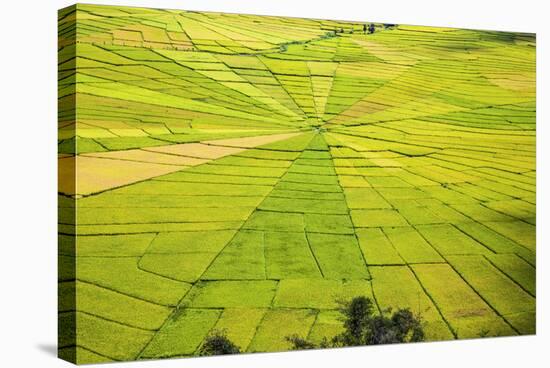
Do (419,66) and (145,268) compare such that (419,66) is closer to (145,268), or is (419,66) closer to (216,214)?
(216,214)

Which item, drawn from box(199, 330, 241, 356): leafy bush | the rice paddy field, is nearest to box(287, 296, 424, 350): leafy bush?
the rice paddy field

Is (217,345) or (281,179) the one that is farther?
(281,179)

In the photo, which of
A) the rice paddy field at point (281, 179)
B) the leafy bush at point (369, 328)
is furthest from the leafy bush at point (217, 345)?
the leafy bush at point (369, 328)

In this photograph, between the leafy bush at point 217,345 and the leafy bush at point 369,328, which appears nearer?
the leafy bush at point 217,345

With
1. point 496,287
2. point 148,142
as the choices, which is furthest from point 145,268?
point 496,287

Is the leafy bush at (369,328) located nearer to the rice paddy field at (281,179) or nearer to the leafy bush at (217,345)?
the rice paddy field at (281,179)

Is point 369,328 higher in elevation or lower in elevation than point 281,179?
lower

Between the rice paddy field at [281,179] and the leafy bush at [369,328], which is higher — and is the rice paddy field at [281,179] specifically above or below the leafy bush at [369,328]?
above
